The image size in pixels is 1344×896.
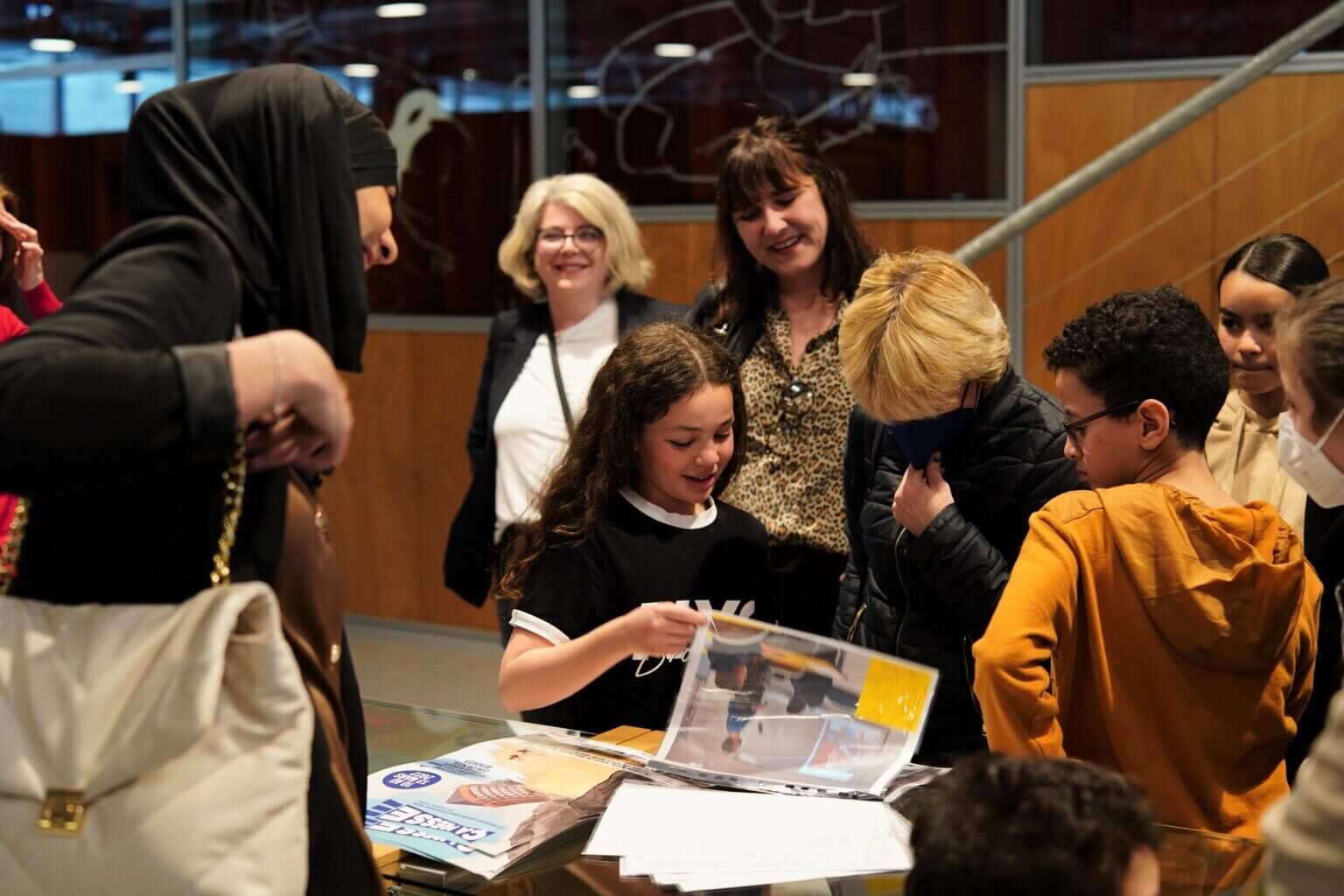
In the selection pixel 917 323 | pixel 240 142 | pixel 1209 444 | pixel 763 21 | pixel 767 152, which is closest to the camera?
pixel 240 142

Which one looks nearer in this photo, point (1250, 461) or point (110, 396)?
point (110, 396)

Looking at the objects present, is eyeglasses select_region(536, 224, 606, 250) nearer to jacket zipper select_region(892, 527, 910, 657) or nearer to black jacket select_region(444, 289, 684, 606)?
black jacket select_region(444, 289, 684, 606)

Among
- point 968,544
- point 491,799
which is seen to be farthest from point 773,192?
point 491,799

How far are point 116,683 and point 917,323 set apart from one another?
1225mm

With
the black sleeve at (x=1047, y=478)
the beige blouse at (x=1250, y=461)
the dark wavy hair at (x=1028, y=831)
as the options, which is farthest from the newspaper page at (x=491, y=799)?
the beige blouse at (x=1250, y=461)

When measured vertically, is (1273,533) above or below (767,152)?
below

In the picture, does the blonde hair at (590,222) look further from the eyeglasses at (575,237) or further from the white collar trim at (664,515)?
the white collar trim at (664,515)

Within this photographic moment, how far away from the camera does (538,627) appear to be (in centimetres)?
219

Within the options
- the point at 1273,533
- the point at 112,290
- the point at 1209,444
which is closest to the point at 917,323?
the point at 1273,533

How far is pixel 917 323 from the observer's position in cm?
207

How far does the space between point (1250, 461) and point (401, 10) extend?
4087mm

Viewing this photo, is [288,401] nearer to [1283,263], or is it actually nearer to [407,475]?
[1283,263]

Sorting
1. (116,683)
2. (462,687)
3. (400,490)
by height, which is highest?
(116,683)

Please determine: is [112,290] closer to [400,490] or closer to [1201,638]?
[1201,638]
